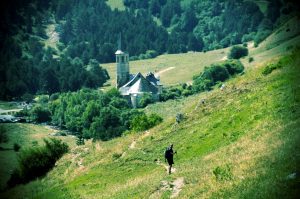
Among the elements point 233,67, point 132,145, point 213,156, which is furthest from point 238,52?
point 213,156

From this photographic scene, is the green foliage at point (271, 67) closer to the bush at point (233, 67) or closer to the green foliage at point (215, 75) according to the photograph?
the green foliage at point (215, 75)

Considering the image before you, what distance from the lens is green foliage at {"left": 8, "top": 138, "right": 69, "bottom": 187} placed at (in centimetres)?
5512

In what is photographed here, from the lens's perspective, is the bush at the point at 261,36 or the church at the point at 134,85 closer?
the church at the point at 134,85

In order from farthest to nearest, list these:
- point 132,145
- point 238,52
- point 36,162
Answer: point 238,52 → point 36,162 → point 132,145

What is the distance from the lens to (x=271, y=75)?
132 feet

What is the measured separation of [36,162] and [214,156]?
30.4 m

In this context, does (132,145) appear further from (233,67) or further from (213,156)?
(233,67)

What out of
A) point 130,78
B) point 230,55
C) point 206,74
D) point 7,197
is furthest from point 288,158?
point 230,55

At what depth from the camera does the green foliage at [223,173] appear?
22.9m

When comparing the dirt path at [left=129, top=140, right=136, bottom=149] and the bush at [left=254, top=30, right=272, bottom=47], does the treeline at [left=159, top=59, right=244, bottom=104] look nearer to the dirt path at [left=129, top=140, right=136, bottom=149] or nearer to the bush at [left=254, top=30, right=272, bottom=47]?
the bush at [left=254, top=30, right=272, bottom=47]

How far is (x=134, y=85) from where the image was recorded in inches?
5758

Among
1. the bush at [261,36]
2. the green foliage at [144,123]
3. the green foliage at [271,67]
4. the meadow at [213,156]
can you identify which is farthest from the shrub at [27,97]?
the green foliage at [271,67]

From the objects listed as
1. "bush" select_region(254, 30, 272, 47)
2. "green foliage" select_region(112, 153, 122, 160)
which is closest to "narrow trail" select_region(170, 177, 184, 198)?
"green foliage" select_region(112, 153, 122, 160)

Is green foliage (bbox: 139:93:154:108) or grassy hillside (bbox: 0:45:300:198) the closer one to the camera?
grassy hillside (bbox: 0:45:300:198)
